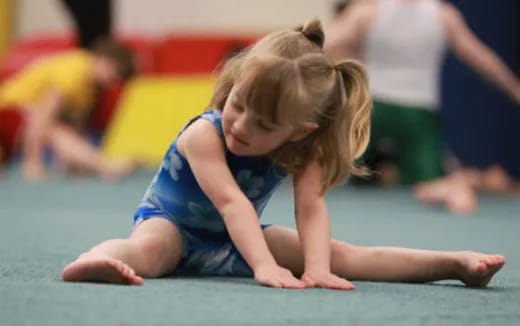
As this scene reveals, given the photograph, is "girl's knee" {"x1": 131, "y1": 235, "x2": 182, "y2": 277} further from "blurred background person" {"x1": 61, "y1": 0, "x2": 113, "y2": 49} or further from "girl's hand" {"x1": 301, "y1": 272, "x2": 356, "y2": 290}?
"blurred background person" {"x1": 61, "y1": 0, "x2": 113, "y2": 49}

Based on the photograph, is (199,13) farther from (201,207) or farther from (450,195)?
(201,207)

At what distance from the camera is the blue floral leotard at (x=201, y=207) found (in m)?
1.56

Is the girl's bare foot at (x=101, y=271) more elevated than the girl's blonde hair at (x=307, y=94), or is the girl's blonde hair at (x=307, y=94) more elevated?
the girl's blonde hair at (x=307, y=94)

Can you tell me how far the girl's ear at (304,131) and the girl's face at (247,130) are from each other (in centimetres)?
2

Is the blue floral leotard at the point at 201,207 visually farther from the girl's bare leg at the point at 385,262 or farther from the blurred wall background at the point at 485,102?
the blurred wall background at the point at 485,102

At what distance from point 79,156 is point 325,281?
3338 millimetres

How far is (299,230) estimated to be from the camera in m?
1.53

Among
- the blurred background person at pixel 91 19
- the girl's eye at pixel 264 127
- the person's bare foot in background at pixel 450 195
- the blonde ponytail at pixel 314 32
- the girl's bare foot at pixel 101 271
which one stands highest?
the blonde ponytail at pixel 314 32

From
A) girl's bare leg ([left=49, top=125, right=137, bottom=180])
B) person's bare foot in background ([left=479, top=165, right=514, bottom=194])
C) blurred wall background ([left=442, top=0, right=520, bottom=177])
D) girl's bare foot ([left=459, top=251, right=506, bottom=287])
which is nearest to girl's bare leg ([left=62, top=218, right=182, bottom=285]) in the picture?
girl's bare foot ([left=459, top=251, right=506, bottom=287])

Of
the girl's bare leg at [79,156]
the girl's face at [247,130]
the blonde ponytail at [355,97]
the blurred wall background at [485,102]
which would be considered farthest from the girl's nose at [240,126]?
the blurred wall background at [485,102]

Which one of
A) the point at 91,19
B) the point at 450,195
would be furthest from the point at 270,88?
the point at 91,19

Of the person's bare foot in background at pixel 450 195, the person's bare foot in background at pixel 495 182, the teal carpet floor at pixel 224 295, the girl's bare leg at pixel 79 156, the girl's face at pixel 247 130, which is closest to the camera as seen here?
the teal carpet floor at pixel 224 295

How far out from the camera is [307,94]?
146 cm

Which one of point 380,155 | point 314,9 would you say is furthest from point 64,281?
point 314,9
